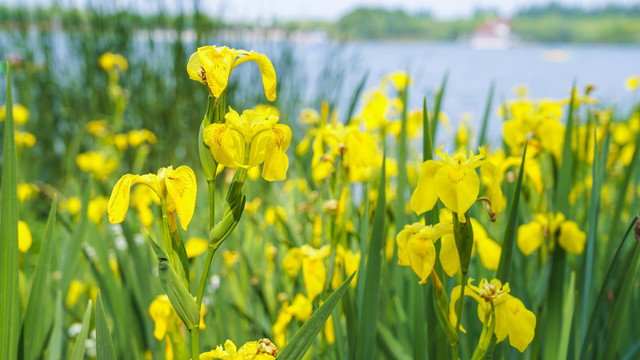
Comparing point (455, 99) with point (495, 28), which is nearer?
point (455, 99)

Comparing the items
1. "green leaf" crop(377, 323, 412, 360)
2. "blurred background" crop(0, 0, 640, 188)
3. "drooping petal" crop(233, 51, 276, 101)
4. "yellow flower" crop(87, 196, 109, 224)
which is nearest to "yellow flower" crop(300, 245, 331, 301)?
"green leaf" crop(377, 323, 412, 360)

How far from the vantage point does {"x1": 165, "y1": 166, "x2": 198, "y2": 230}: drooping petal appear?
566 mm

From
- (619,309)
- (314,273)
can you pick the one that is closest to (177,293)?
(314,273)

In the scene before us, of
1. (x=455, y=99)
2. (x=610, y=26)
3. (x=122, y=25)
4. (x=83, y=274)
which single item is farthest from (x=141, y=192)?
(x=610, y=26)

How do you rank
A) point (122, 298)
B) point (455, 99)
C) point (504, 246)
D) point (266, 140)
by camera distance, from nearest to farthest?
point (266, 140) → point (504, 246) → point (122, 298) → point (455, 99)

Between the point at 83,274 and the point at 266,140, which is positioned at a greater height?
the point at 266,140

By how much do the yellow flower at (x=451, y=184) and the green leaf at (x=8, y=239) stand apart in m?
0.48

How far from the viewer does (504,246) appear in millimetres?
702

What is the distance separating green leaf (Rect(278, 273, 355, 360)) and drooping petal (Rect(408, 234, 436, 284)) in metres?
A: 0.07

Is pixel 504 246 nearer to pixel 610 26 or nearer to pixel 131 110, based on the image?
pixel 131 110

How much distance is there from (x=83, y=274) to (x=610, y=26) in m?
44.7

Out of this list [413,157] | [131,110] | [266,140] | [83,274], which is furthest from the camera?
A: [131,110]

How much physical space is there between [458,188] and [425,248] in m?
0.07

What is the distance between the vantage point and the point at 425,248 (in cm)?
59
